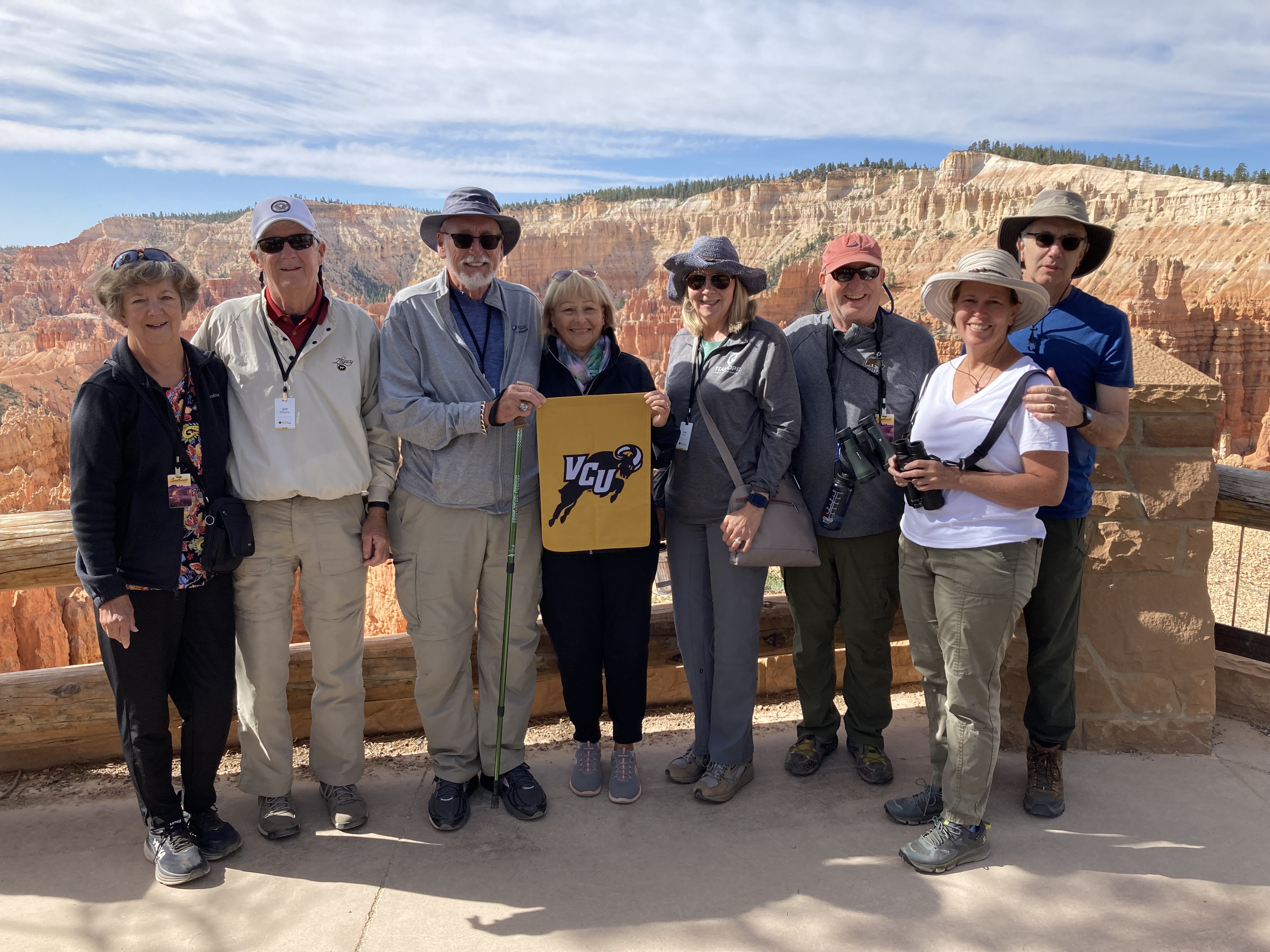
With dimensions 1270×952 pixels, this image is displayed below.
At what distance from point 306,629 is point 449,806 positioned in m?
0.91

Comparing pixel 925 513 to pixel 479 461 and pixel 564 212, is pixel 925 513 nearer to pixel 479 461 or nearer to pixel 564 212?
pixel 479 461

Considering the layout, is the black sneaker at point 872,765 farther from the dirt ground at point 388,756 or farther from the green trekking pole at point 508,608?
the green trekking pole at point 508,608

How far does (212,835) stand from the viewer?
121 inches

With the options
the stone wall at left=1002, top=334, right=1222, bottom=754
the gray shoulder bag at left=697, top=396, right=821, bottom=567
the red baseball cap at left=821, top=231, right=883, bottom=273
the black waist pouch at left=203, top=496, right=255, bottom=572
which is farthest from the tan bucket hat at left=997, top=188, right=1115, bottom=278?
the black waist pouch at left=203, top=496, right=255, bottom=572

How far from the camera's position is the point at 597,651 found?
343 cm

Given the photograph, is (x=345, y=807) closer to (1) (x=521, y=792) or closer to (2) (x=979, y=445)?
(1) (x=521, y=792)

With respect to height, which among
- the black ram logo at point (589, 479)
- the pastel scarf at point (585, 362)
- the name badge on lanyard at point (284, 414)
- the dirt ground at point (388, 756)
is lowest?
the dirt ground at point (388, 756)

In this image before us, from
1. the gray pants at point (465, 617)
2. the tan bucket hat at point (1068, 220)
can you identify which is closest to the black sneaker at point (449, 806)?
the gray pants at point (465, 617)

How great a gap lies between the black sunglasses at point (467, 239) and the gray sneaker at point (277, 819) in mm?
2286

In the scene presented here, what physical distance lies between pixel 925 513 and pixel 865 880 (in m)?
1.32

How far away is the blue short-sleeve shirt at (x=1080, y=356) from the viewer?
10.2ft

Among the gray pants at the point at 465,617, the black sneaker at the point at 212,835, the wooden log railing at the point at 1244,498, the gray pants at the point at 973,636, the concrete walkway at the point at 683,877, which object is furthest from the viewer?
the wooden log railing at the point at 1244,498

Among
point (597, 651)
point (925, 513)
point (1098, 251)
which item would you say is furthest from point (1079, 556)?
point (597, 651)

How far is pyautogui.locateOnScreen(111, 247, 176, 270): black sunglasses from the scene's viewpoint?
2.82 meters
